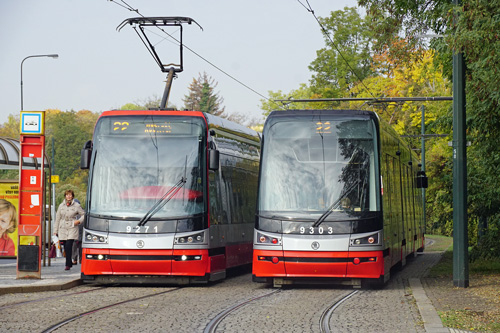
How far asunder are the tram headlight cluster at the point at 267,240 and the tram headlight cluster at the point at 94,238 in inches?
109

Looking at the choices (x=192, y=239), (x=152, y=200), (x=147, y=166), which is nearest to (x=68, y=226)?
(x=147, y=166)

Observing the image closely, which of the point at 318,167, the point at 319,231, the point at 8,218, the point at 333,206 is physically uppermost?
the point at 318,167

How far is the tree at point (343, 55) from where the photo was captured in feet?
194

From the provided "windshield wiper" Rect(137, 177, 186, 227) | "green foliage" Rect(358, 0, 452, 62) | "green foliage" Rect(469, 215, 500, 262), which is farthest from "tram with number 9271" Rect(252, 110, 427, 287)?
"green foliage" Rect(358, 0, 452, 62)

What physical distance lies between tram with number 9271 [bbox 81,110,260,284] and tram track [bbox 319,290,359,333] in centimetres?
285

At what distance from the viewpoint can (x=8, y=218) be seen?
71.1ft

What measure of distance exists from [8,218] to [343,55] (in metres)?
39.7

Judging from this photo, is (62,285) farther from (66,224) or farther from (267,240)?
(66,224)

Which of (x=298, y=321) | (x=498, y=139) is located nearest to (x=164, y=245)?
(x=298, y=321)

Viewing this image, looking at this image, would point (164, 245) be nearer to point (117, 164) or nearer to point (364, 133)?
point (117, 164)

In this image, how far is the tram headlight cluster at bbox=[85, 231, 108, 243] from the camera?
634 inches

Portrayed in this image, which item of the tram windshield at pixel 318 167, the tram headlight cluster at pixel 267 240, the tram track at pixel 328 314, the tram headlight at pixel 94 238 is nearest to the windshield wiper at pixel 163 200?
the tram headlight at pixel 94 238

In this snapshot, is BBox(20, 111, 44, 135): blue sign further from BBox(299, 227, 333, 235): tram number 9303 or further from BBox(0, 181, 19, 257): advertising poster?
BBox(299, 227, 333, 235): tram number 9303

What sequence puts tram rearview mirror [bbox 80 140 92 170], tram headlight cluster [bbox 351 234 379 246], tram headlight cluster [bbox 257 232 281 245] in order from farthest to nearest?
tram rearview mirror [bbox 80 140 92 170]
tram headlight cluster [bbox 257 232 281 245]
tram headlight cluster [bbox 351 234 379 246]
